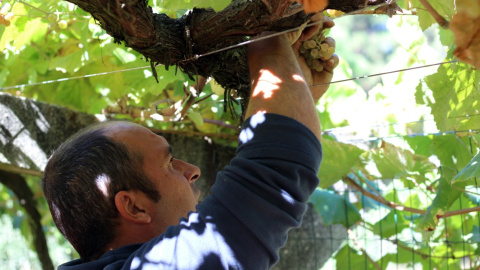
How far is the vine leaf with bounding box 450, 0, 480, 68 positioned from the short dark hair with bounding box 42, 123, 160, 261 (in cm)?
69

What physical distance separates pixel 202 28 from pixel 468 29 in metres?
0.61

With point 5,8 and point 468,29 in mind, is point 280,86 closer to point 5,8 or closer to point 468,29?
point 468,29

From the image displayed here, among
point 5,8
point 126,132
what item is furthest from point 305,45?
point 5,8

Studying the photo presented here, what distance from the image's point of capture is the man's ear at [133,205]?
1.10m

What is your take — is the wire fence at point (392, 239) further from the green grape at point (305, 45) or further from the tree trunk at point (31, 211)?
the green grape at point (305, 45)

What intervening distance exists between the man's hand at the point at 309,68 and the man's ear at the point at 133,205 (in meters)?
0.36

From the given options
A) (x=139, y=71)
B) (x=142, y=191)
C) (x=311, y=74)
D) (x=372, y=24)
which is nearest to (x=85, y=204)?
(x=142, y=191)

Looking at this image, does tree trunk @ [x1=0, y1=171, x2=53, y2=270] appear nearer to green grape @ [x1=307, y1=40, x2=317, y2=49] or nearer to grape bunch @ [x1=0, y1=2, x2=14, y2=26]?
grape bunch @ [x1=0, y1=2, x2=14, y2=26]

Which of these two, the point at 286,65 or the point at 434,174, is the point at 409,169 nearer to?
the point at 434,174

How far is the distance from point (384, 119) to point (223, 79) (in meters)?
1.62

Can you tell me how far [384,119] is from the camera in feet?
8.82

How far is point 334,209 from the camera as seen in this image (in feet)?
7.85

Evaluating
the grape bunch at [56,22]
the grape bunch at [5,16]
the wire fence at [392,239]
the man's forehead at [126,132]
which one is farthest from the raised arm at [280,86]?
the wire fence at [392,239]

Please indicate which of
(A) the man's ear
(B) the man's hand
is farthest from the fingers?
(A) the man's ear
